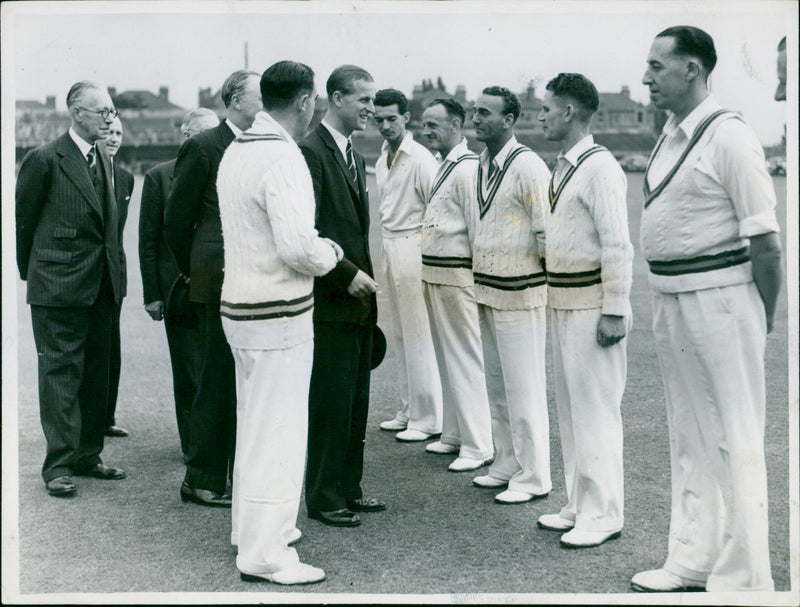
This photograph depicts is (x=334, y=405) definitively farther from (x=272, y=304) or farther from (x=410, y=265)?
(x=410, y=265)

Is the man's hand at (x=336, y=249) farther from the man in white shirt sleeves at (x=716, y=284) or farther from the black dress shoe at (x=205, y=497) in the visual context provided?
the black dress shoe at (x=205, y=497)

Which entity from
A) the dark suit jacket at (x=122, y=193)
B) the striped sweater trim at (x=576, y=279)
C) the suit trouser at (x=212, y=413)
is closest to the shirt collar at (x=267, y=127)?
the suit trouser at (x=212, y=413)

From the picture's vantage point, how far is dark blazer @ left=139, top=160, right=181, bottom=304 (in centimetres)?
608

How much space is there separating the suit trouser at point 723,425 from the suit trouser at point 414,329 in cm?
279

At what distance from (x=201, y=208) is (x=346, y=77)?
105cm

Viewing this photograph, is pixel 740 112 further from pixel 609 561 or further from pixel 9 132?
pixel 9 132

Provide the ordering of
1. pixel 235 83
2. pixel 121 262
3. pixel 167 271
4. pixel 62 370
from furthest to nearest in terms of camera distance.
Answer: pixel 167 271 < pixel 121 262 < pixel 62 370 < pixel 235 83

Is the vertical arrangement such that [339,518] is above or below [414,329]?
below

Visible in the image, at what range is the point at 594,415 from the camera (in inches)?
184

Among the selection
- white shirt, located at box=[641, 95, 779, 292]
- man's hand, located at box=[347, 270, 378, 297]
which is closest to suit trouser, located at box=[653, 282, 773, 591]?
white shirt, located at box=[641, 95, 779, 292]

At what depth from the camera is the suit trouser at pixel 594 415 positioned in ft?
15.3

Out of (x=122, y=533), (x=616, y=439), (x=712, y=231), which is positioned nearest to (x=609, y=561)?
(x=616, y=439)

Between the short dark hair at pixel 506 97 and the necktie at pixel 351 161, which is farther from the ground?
the short dark hair at pixel 506 97

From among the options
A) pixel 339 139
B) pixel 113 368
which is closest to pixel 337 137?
pixel 339 139
